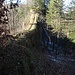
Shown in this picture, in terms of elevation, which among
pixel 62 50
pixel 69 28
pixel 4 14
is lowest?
pixel 62 50

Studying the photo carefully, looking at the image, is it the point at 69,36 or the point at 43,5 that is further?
the point at 43,5

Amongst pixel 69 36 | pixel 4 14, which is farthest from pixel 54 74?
pixel 69 36

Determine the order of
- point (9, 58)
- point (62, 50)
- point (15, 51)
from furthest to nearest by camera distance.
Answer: point (62, 50)
point (15, 51)
point (9, 58)

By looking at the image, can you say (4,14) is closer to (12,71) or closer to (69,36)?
(12,71)

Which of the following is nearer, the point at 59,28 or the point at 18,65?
the point at 18,65

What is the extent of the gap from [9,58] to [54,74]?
7.17 m

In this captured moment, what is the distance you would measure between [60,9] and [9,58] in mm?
33509

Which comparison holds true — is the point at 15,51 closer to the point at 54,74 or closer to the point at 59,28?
the point at 54,74

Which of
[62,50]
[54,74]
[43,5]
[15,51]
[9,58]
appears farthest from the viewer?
[43,5]

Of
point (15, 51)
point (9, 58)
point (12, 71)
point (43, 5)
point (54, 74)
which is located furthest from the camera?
point (43, 5)

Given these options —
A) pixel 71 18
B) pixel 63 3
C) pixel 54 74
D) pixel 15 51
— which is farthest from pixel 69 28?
pixel 15 51

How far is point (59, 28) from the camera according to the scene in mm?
41688

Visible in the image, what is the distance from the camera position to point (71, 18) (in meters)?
44.4

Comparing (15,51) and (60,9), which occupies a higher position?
(60,9)
